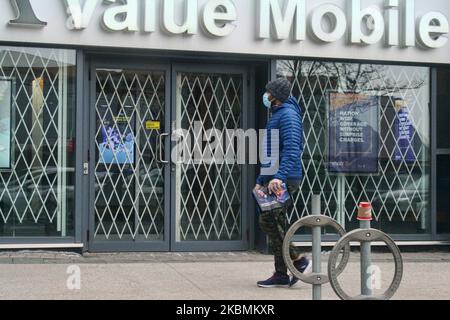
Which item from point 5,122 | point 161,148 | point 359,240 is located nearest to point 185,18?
point 161,148

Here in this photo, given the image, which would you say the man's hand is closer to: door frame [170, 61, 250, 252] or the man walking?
the man walking

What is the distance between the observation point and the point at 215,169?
9062 mm

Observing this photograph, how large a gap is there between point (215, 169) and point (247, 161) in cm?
43

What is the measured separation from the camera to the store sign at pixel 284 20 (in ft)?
26.9

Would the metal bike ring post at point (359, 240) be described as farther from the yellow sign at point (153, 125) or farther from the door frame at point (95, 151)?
the yellow sign at point (153, 125)

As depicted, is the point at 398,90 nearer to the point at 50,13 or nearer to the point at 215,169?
the point at 215,169

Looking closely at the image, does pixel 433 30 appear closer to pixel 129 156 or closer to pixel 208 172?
pixel 208 172

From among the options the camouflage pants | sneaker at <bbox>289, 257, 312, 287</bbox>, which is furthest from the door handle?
sneaker at <bbox>289, 257, 312, 287</bbox>

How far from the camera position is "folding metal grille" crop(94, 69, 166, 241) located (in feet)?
28.7

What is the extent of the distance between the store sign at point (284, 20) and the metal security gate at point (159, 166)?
2.18 feet

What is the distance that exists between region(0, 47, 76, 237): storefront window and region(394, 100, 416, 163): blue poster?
14.1ft

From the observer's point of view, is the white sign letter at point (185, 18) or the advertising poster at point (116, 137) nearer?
the white sign letter at point (185, 18)

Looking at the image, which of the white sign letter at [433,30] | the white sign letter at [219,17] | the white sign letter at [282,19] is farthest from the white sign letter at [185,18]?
the white sign letter at [433,30]
